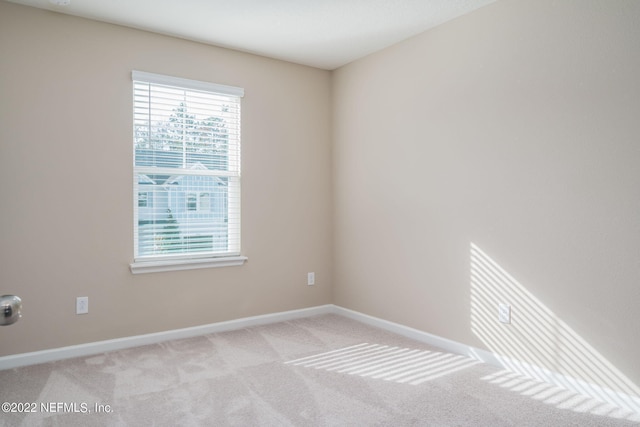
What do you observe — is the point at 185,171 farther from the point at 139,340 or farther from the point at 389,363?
the point at 389,363

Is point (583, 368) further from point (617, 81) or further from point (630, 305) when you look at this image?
point (617, 81)

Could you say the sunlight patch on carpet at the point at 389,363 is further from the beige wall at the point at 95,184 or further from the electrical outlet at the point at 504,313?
the beige wall at the point at 95,184

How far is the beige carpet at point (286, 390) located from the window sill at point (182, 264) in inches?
23.2

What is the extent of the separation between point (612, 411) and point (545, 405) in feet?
1.08

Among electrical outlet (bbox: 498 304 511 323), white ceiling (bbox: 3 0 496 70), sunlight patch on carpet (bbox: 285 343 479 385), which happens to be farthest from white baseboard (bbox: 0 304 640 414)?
white ceiling (bbox: 3 0 496 70)

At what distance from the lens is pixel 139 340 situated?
3.44 metres

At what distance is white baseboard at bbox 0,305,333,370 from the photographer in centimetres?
303

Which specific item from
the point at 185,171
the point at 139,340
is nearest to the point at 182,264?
the point at 139,340

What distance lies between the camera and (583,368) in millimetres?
2566

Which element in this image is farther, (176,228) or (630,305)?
(176,228)

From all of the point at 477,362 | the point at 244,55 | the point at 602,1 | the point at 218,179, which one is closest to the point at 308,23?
the point at 244,55

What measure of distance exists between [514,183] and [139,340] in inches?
116

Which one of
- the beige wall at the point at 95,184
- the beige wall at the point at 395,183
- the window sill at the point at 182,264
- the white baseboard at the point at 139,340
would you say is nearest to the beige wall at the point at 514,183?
the beige wall at the point at 395,183

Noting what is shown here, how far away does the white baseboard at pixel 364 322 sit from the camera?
2.54 meters
